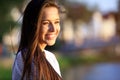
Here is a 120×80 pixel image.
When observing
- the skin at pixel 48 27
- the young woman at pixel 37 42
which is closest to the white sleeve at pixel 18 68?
the young woman at pixel 37 42

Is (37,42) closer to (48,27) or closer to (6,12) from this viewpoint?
→ (48,27)

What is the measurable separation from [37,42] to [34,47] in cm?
4

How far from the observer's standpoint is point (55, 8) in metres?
Result: 3.23

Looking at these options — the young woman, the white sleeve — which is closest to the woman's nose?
the young woman

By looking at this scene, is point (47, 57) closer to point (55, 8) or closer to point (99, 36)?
point (55, 8)

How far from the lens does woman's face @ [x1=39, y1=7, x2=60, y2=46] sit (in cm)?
317

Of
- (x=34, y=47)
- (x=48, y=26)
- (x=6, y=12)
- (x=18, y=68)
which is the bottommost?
(x=6, y=12)

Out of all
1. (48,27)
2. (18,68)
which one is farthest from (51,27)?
(18,68)

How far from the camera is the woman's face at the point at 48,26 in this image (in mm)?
3172

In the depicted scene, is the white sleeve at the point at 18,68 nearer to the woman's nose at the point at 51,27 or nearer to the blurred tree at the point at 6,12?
the woman's nose at the point at 51,27

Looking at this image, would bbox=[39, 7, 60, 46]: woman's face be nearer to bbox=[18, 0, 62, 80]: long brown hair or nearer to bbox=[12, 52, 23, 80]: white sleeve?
bbox=[18, 0, 62, 80]: long brown hair

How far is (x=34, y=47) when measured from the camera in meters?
3.12

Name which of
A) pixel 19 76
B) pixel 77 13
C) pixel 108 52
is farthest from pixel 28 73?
pixel 77 13

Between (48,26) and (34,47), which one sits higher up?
(48,26)
